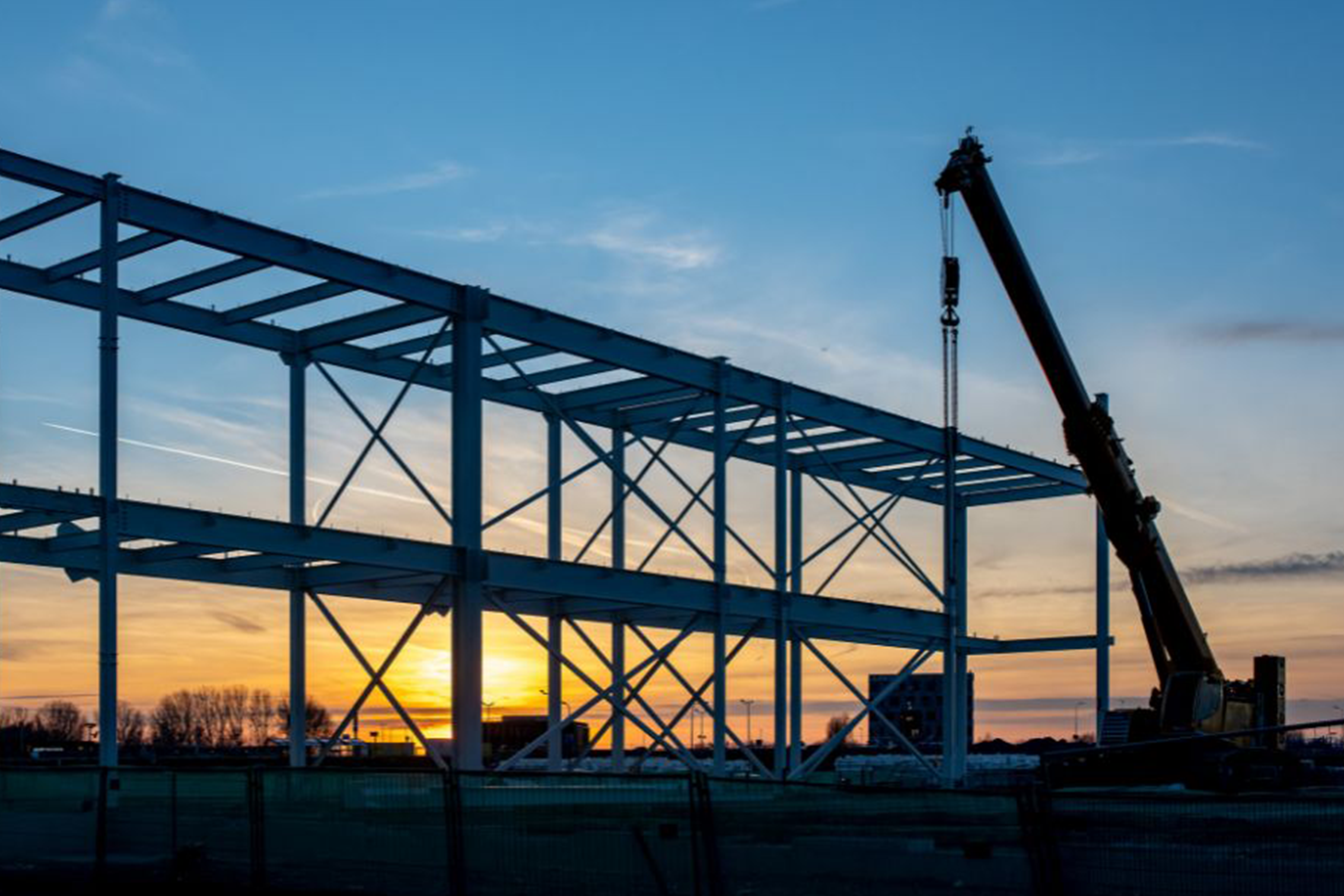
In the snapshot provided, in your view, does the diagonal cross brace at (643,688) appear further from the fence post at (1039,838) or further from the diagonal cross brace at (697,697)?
the fence post at (1039,838)

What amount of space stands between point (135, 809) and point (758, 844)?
29.5 ft

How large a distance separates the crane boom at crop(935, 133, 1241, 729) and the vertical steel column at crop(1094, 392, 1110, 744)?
7926 mm

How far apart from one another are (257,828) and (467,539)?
503 inches

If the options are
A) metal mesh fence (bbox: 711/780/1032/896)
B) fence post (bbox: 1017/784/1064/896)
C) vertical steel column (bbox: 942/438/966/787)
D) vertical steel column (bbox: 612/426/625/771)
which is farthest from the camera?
vertical steel column (bbox: 942/438/966/787)

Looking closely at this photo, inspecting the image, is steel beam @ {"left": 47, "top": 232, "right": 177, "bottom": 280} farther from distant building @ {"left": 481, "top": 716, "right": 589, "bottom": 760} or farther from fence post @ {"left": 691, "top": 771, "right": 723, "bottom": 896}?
distant building @ {"left": 481, "top": 716, "right": 589, "bottom": 760}

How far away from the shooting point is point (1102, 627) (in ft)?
165

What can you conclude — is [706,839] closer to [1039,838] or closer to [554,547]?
[1039,838]

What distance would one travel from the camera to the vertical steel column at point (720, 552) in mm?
37406

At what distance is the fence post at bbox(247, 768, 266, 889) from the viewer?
62.2ft

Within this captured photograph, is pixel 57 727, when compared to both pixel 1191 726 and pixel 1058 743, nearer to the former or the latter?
pixel 1058 743

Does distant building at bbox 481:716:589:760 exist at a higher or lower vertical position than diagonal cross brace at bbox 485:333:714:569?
lower

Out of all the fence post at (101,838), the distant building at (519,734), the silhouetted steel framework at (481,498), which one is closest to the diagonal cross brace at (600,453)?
the silhouetted steel framework at (481,498)

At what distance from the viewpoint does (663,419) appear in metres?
41.4

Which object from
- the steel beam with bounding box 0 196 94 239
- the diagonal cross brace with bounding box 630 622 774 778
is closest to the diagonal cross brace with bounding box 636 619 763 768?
the diagonal cross brace with bounding box 630 622 774 778
